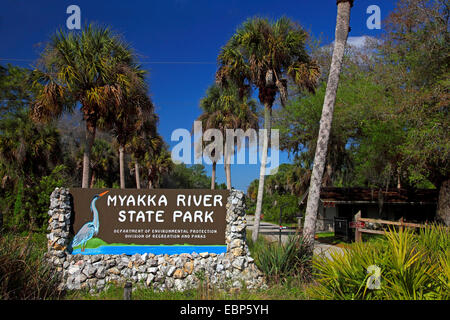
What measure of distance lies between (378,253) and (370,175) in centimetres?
1807

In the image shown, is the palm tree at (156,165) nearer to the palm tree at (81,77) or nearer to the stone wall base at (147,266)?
the palm tree at (81,77)

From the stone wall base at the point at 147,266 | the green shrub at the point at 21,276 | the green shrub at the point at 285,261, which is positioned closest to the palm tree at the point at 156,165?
the stone wall base at the point at 147,266

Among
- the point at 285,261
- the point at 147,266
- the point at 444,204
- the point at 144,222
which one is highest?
the point at 144,222

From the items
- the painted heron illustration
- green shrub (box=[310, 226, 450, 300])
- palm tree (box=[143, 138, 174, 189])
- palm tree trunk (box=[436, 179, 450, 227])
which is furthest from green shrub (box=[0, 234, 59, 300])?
palm tree (box=[143, 138, 174, 189])

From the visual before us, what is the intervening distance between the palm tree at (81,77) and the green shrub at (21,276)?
6.75m

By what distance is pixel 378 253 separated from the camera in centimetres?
555

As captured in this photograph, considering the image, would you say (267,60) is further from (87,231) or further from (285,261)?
(87,231)

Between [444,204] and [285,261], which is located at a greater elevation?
[444,204]

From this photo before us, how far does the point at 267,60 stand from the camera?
14.5 m

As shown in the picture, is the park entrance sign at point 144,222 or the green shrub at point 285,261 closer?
the green shrub at point 285,261

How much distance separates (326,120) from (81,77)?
28.9ft

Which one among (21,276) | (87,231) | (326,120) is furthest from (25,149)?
(326,120)

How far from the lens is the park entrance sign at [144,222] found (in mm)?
8711
